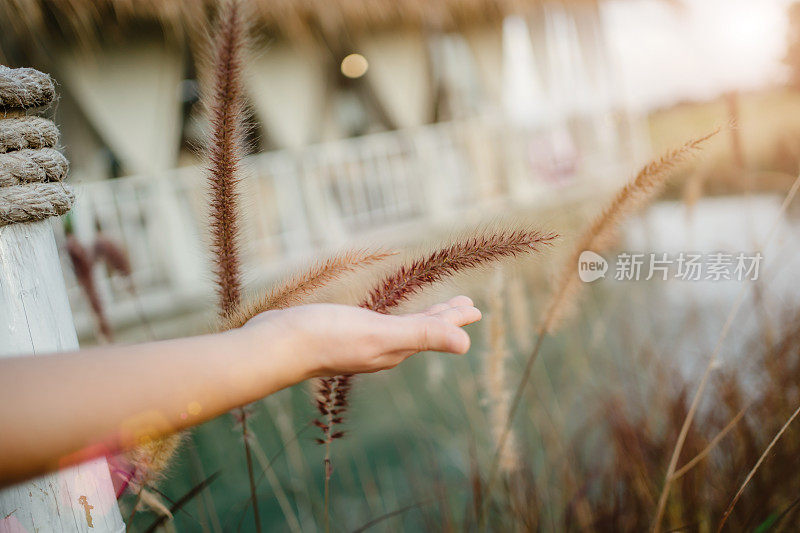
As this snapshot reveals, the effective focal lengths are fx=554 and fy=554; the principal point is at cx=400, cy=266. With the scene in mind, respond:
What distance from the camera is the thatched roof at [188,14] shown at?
12.0 feet

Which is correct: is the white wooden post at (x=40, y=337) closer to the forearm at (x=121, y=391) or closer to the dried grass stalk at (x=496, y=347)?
the forearm at (x=121, y=391)

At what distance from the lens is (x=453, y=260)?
0.70 meters

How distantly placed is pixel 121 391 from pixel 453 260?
1.30 ft

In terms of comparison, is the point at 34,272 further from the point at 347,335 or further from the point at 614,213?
the point at 614,213

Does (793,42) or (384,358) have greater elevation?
(793,42)

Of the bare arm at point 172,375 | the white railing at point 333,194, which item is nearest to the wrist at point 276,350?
the bare arm at point 172,375

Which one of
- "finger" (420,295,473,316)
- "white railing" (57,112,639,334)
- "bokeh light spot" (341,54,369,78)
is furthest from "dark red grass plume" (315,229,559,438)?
"bokeh light spot" (341,54,369,78)

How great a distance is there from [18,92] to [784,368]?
6.28 feet

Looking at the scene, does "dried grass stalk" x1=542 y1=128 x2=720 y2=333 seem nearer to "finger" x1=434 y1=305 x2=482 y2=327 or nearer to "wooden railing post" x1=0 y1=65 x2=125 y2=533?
"finger" x1=434 y1=305 x2=482 y2=327

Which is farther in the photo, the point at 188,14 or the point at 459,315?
the point at 188,14

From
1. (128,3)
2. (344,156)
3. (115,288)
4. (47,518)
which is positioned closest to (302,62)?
(344,156)

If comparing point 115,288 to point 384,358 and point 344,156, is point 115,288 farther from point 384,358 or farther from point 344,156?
point 384,358

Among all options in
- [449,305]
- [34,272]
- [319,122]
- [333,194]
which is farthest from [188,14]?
[449,305]

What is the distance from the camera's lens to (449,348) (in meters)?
0.60
